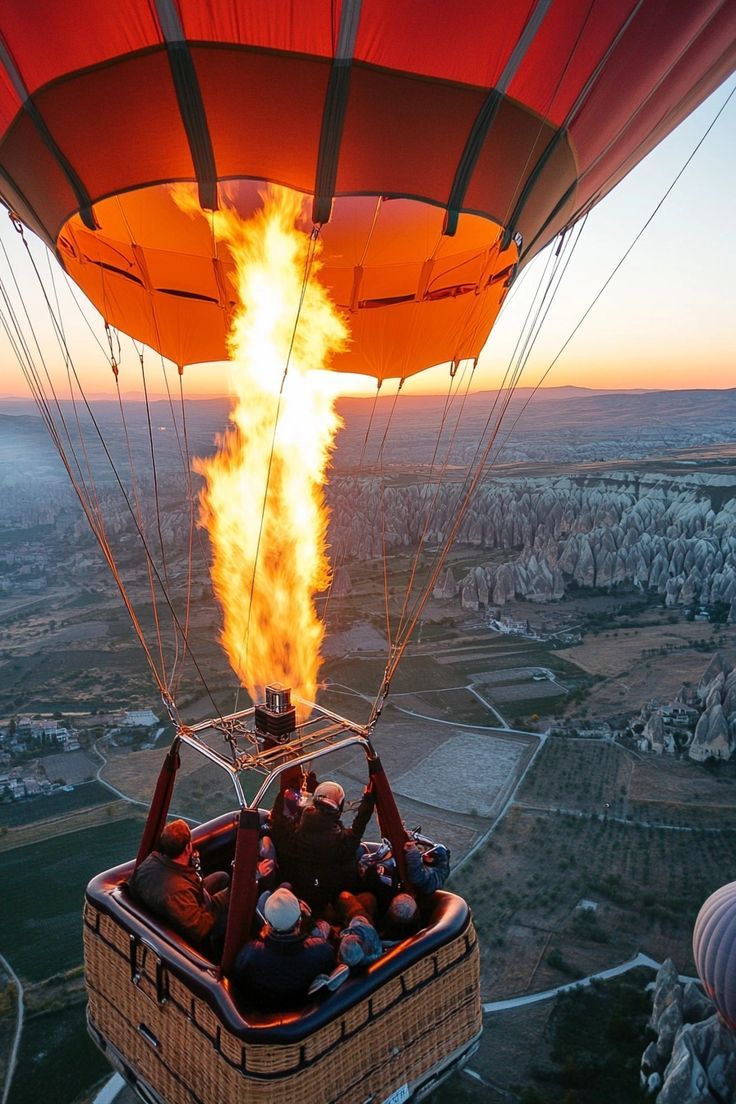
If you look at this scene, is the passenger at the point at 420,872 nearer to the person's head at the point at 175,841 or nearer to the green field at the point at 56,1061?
the person's head at the point at 175,841

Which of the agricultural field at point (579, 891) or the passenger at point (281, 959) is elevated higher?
the passenger at point (281, 959)

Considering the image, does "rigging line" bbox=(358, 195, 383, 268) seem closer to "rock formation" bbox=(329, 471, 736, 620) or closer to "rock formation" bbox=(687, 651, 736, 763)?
"rock formation" bbox=(687, 651, 736, 763)

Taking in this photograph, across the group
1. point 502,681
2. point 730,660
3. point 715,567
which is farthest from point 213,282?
point 715,567

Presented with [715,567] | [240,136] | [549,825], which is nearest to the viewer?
[240,136]

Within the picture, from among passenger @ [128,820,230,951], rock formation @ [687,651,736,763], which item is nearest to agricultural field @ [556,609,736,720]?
rock formation @ [687,651,736,763]

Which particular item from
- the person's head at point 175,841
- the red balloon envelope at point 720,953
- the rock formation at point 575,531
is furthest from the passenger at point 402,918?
the rock formation at point 575,531

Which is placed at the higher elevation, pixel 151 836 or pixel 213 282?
pixel 213 282

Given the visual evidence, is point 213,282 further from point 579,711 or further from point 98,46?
point 579,711
